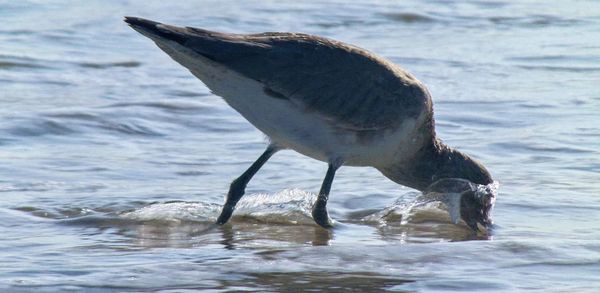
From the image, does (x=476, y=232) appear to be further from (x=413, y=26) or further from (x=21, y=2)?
(x=21, y=2)

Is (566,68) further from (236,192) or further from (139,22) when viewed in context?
(139,22)

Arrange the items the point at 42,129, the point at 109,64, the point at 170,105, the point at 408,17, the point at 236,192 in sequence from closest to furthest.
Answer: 1. the point at 236,192
2. the point at 42,129
3. the point at 170,105
4. the point at 109,64
5. the point at 408,17

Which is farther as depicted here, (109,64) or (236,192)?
(109,64)

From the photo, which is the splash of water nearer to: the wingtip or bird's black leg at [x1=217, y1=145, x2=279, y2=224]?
bird's black leg at [x1=217, y1=145, x2=279, y2=224]

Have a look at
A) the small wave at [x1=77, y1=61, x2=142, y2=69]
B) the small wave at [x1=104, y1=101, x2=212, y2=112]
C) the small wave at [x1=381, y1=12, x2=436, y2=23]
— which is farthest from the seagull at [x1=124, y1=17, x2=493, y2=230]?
the small wave at [x1=381, y1=12, x2=436, y2=23]

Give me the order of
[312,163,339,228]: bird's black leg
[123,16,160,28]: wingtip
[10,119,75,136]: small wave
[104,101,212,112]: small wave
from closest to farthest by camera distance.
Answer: [123,16,160,28]: wingtip < [312,163,339,228]: bird's black leg < [10,119,75,136]: small wave < [104,101,212,112]: small wave

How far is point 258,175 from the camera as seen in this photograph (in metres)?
8.62

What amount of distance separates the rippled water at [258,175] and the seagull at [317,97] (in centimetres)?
36

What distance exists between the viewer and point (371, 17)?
1589 cm

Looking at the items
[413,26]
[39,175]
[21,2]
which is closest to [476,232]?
[39,175]

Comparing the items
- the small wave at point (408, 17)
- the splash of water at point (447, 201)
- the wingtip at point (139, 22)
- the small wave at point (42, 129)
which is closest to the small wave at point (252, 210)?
the splash of water at point (447, 201)

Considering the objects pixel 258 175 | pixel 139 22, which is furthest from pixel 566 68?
pixel 139 22

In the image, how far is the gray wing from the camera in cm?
703

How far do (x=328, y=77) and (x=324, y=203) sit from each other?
676 mm
